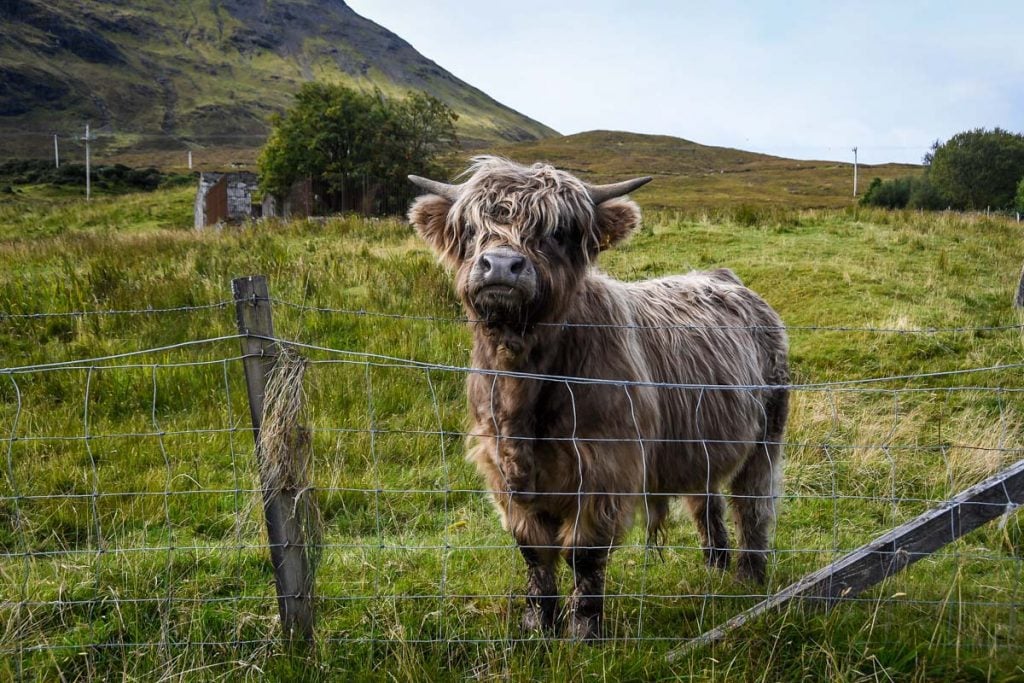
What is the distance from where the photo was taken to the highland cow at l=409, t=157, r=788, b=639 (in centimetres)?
323

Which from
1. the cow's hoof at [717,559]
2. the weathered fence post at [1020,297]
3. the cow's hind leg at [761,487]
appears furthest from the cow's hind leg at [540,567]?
the weathered fence post at [1020,297]

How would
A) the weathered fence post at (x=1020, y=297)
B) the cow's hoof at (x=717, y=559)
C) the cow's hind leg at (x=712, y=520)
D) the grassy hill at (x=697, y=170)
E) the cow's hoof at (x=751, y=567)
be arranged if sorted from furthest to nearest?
the grassy hill at (x=697, y=170), the weathered fence post at (x=1020, y=297), the cow's hind leg at (x=712, y=520), the cow's hoof at (x=717, y=559), the cow's hoof at (x=751, y=567)

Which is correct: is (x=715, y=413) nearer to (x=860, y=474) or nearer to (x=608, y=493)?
(x=608, y=493)

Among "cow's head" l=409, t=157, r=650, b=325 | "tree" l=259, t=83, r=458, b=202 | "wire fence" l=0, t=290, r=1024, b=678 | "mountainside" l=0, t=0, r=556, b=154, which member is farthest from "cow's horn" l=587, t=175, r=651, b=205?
"mountainside" l=0, t=0, r=556, b=154

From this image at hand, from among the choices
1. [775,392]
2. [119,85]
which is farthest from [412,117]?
[119,85]

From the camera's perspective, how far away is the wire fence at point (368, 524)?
317 cm

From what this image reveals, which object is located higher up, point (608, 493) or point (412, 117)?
point (412, 117)

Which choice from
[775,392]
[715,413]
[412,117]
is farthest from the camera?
[412,117]

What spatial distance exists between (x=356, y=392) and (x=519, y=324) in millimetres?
3565

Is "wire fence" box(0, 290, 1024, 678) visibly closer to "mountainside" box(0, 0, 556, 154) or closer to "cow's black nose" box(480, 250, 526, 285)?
"cow's black nose" box(480, 250, 526, 285)

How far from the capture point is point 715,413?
4250mm

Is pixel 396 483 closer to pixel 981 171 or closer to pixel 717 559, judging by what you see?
A: pixel 717 559

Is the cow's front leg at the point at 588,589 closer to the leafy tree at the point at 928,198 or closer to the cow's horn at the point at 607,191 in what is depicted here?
the cow's horn at the point at 607,191

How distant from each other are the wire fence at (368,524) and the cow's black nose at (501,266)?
41cm
